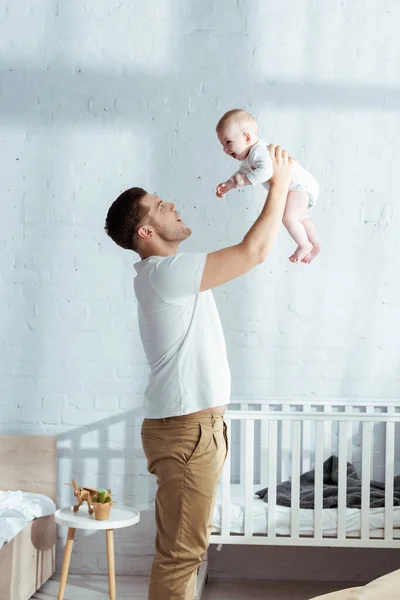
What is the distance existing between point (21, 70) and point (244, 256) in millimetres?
1901

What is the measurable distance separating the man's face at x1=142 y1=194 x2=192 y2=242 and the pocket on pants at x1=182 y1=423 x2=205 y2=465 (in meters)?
0.51

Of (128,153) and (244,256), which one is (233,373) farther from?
(244,256)

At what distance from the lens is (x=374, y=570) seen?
327 centimetres

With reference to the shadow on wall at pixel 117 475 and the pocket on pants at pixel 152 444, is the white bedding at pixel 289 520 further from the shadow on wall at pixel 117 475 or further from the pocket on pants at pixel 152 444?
the pocket on pants at pixel 152 444

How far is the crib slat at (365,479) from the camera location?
278 cm

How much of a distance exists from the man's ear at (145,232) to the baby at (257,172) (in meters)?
0.21

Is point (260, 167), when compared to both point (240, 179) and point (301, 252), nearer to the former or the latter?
point (240, 179)

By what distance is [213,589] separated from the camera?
3.17 m

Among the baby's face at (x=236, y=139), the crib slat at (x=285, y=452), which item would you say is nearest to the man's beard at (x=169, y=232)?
the baby's face at (x=236, y=139)

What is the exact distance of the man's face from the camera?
2.16 metres

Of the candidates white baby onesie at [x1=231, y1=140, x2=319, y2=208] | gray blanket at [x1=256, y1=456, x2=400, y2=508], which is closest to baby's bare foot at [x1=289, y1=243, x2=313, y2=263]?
white baby onesie at [x1=231, y1=140, x2=319, y2=208]

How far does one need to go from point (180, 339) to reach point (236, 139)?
0.53 m

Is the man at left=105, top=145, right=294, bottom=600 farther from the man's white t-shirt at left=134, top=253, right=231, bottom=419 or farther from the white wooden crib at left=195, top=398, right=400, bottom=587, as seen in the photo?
the white wooden crib at left=195, top=398, right=400, bottom=587

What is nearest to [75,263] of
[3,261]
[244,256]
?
[3,261]
